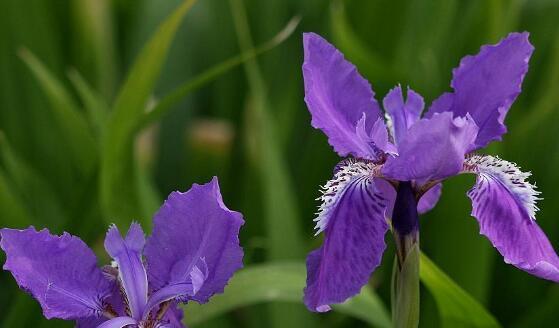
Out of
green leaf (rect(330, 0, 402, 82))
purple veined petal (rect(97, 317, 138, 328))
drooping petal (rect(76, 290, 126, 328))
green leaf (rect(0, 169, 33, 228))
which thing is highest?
green leaf (rect(330, 0, 402, 82))

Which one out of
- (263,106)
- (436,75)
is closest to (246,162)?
(263,106)

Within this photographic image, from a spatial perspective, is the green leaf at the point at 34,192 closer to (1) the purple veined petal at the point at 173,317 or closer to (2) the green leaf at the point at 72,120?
(2) the green leaf at the point at 72,120

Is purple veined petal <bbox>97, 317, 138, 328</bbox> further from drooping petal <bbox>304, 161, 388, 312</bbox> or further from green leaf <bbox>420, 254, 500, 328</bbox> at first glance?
green leaf <bbox>420, 254, 500, 328</bbox>

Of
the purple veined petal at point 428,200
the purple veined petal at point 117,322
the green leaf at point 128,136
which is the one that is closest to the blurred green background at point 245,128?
the green leaf at point 128,136

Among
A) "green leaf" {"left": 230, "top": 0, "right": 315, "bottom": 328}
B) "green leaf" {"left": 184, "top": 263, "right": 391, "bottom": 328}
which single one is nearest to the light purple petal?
"green leaf" {"left": 184, "top": 263, "right": 391, "bottom": 328}

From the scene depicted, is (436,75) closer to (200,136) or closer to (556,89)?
(556,89)

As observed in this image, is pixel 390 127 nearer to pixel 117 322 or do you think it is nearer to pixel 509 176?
pixel 509 176

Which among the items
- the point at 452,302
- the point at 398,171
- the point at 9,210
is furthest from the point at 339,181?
the point at 9,210
